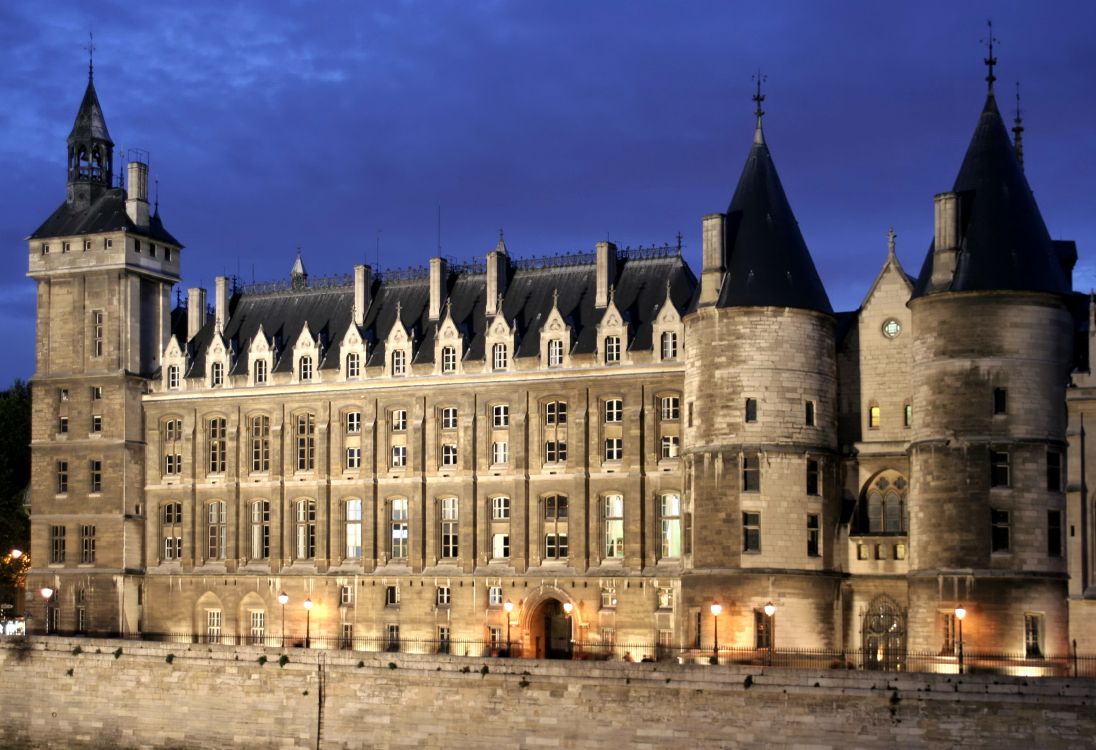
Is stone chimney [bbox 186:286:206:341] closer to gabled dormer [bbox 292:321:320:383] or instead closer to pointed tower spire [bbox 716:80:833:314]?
gabled dormer [bbox 292:321:320:383]

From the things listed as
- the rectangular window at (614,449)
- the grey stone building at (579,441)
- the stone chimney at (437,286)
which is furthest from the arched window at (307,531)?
the rectangular window at (614,449)

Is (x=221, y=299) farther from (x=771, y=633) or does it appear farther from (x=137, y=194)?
(x=771, y=633)

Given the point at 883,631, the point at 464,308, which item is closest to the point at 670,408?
the point at 464,308

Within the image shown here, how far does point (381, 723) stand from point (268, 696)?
5911mm

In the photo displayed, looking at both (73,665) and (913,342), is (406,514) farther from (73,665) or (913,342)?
(913,342)

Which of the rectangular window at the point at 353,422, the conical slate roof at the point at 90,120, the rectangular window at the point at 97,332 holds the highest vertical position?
the conical slate roof at the point at 90,120

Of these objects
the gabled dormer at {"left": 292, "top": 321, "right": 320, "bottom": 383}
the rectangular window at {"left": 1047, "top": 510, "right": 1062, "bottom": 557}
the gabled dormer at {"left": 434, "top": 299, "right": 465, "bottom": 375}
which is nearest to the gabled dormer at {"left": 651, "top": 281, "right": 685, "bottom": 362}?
the gabled dormer at {"left": 434, "top": 299, "right": 465, "bottom": 375}

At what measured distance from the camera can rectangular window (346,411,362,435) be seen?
93.4 m

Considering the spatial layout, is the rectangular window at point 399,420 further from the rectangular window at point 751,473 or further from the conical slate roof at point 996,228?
the conical slate roof at point 996,228

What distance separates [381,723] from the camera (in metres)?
73.8

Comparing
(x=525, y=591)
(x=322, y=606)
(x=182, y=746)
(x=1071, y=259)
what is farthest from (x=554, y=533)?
(x=1071, y=259)

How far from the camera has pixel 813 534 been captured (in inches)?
3017

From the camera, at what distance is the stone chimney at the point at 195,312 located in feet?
332

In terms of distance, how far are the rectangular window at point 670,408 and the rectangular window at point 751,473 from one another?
30.8ft
